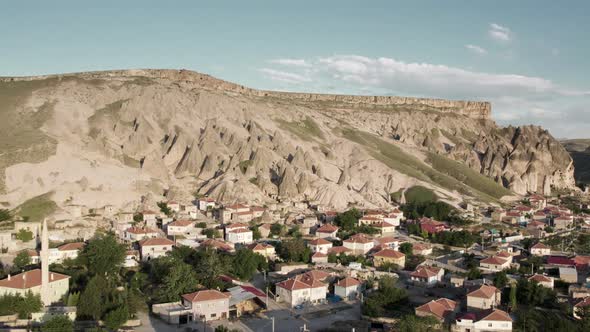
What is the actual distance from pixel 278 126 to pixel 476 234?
4381 centimetres

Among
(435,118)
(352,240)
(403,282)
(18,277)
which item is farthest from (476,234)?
(435,118)

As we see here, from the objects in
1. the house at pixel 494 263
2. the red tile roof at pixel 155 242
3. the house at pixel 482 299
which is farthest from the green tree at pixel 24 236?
the house at pixel 494 263

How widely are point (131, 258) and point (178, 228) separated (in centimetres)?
981

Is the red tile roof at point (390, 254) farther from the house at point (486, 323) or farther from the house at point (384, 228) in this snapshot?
the house at point (486, 323)

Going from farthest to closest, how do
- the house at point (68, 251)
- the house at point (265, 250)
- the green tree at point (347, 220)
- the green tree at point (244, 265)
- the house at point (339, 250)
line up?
the green tree at point (347, 220)
the house at point (339, 250)
the house at point (265, 250)
the house at point (68, 251)
the green tree at point (244, 265)

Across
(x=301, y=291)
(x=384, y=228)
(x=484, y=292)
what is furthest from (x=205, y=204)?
(x=484, y=292)

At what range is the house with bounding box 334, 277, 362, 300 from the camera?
3928cm

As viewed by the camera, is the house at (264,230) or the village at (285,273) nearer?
the village at (285,273)

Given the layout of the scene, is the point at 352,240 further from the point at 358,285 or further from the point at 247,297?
the point at 247,297

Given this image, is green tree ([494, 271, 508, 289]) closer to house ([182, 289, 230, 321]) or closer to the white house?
house ([182, 289, 230, 321])

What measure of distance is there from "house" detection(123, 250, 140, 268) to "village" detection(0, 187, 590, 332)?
0.14 m

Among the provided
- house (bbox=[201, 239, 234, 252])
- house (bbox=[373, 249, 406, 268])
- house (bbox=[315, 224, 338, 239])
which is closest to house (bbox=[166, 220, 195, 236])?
house (bbox=[201, 239, 234, 252])

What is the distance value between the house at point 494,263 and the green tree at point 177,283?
2462 cm

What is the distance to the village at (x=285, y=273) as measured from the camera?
3300cm
